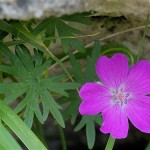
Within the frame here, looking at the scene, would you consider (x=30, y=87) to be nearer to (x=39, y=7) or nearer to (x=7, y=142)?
(x=7, y=142)

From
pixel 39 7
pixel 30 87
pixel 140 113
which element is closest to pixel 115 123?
pixel 140 113

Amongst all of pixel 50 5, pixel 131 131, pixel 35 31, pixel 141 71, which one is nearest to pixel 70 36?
pixel 35 31

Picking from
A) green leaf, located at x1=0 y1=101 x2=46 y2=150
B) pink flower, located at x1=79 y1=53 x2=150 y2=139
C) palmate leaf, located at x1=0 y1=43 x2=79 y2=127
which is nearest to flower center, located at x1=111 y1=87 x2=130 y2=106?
pink flower, located at x1=79 y1=53 x2=150 y2=139

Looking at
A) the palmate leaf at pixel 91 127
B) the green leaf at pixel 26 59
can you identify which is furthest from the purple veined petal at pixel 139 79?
the green leaf at pixel 26 59

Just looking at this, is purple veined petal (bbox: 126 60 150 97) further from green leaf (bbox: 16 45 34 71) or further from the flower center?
green leaf (bbox: 16 45 34 71)

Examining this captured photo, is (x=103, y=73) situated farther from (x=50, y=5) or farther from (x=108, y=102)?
(x=50, y=5)
